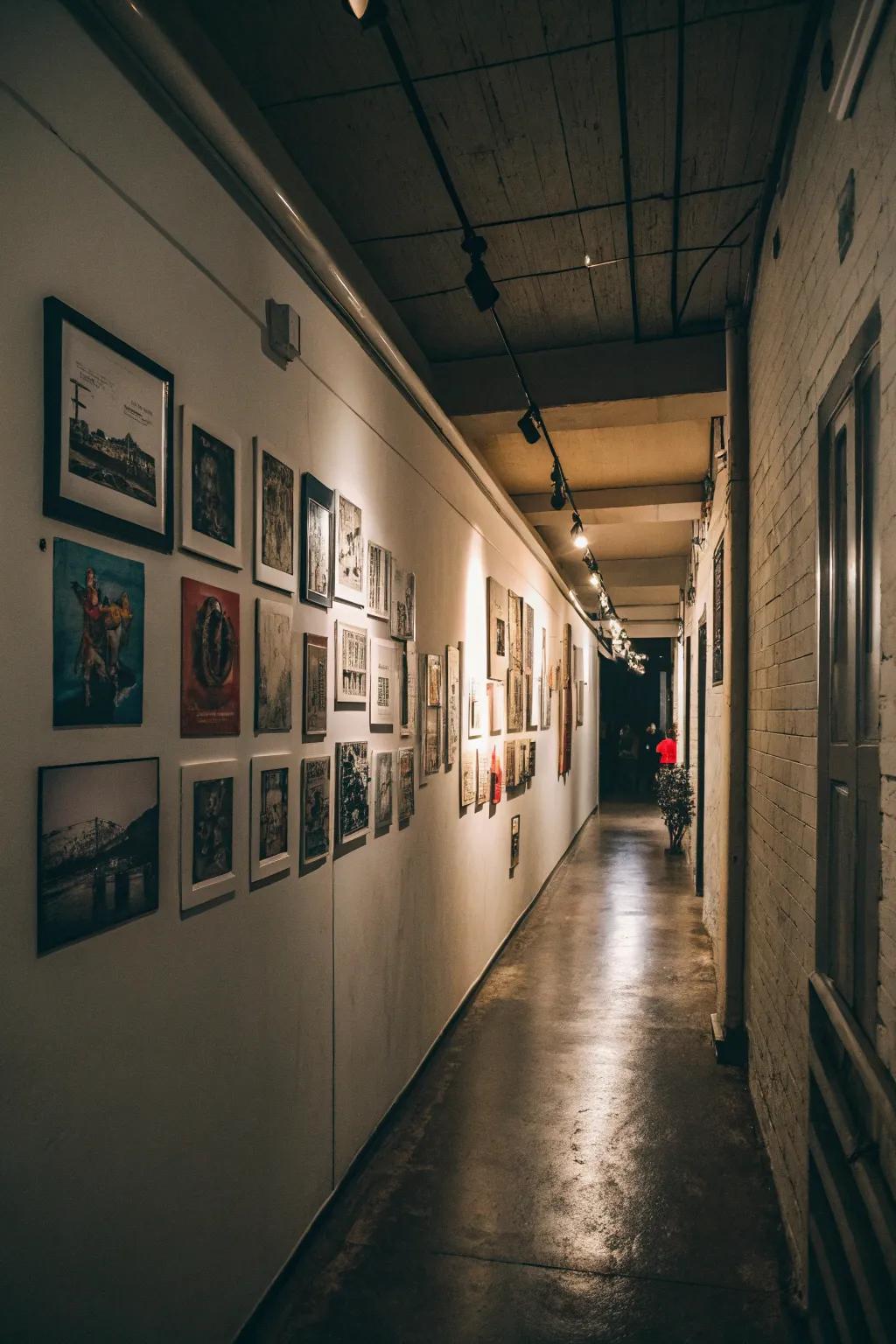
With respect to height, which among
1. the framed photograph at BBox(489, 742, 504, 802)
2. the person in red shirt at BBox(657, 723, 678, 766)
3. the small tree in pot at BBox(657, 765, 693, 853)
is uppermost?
the framed photograph at BBox(489, 742, 504, 802)

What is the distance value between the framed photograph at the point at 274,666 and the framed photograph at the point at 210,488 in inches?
7.9

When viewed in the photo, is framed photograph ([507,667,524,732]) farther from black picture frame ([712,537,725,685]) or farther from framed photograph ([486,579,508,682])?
black picture frame ([712,537,725,685])

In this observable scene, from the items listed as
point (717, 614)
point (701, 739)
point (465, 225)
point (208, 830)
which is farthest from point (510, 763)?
point (208, 830)

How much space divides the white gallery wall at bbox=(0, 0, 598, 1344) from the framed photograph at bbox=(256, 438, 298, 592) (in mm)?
60

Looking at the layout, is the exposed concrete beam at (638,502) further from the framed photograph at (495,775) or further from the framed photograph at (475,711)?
the framed photograph at (475,711)

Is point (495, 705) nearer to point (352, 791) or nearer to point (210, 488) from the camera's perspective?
point (352, 791)

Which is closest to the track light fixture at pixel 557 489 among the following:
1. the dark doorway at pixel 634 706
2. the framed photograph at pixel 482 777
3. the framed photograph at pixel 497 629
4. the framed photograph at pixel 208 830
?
the framed photograph at pixel 497 629

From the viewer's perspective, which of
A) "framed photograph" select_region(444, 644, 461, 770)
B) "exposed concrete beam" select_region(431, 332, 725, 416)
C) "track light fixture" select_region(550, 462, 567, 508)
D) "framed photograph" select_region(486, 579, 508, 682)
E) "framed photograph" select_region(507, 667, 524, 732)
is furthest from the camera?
"framed photograph" select_region(507, 667, 524, 732)

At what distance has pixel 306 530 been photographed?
8.89 feet

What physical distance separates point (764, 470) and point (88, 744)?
9.64 feet

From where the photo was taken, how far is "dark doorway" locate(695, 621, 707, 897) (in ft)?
25.7

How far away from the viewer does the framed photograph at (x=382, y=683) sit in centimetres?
337

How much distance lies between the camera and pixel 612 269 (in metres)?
4.16

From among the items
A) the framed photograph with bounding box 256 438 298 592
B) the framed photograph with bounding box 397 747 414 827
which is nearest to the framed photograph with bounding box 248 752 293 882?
the framed photograph with bounding box 256 438 298 592
